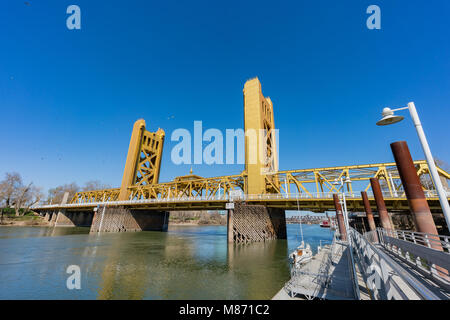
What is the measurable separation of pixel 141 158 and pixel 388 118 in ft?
205

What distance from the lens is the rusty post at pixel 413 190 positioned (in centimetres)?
984

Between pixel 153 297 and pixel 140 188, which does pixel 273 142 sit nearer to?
pixel 140 188

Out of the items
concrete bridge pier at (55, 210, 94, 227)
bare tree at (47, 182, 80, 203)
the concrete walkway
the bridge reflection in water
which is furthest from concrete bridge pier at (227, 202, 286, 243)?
bare tree at (47, 182, 80, 203)

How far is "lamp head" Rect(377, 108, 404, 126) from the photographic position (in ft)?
17.5

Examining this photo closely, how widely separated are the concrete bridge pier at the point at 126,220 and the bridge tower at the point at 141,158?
7660 mm

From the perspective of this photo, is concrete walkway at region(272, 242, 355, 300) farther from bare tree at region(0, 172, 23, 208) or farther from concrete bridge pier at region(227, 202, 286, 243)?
bare tree at region(0, 172, 23, 208)

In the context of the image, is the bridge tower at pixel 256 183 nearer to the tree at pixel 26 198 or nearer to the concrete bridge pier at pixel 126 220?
the concrete bridge pier at pixel 126 220

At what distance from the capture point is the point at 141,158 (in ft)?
194

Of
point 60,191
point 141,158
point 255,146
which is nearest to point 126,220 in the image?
point 141,158

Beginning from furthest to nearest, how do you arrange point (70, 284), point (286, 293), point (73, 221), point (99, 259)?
point (73, 221), point (99, 259), point (70, 284), point (286, 293)

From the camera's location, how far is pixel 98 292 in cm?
920

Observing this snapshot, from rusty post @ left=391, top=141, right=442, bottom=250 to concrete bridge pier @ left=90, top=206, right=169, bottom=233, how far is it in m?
48.4
